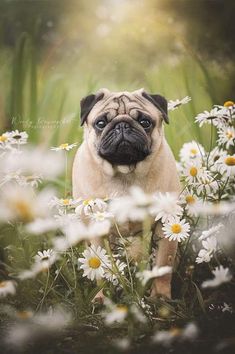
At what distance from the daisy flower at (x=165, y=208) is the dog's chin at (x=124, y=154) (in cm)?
14

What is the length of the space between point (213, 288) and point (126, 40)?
2.54ft

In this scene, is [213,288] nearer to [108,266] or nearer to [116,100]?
[108,266]

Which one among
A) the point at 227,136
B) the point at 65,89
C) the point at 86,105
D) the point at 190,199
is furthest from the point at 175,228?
the point at 65,89

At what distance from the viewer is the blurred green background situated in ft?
5.19

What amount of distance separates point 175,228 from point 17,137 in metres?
0.51

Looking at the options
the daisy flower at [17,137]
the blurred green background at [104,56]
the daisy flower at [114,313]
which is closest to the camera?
the daisy flower at [114,313]

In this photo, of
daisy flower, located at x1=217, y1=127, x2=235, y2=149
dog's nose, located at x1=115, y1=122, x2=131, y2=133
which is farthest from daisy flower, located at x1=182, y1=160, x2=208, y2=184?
dog's nose, located at x1=115, y1=122, x2=131, y2=133

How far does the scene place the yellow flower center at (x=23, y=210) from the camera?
136 centimetres

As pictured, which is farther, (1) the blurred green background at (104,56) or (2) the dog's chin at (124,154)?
(1) the blurred green background at (104,56)

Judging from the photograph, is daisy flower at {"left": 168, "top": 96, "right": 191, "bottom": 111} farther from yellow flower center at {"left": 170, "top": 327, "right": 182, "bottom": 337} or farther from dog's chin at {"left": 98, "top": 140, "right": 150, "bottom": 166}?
yellow flower center at {"left": 170, "top": 327, "right": 182, "bottom": 337}

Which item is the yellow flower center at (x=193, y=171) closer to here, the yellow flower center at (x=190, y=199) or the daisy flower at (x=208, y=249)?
the yellow flower center at (x=190, y=199)

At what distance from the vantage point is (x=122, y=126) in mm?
1440

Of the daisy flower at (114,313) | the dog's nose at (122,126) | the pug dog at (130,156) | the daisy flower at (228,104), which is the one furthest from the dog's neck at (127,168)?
the daisy flower at (114,313)

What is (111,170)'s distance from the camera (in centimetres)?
149
